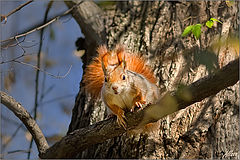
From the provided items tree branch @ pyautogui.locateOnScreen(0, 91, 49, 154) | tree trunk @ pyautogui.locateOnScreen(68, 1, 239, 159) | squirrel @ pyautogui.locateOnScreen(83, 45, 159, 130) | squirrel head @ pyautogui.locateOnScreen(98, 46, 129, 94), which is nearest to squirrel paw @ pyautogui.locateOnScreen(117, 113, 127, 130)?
squirrel @ pyautogui.locateOnScreen(83, 45, 159, 130)

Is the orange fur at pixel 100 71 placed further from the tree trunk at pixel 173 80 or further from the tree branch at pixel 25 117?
the tree branch at pixel 25 117

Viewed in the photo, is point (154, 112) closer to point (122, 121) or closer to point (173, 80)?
point (122, 121)

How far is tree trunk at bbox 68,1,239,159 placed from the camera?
1922 millimetres

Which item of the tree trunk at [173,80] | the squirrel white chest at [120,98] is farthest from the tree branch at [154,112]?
the tree trunk at [173,80]

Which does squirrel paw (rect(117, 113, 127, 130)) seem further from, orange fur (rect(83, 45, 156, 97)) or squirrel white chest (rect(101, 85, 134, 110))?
orange fur (rect(83, 45, 156, 97))

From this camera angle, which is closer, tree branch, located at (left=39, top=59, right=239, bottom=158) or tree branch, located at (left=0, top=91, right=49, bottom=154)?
tree branch, located at (left=39, top=59, right=239, bottom=158)

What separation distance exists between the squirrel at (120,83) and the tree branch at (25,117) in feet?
1.33

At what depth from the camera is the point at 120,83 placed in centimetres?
172

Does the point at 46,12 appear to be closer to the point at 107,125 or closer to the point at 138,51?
the point at 138,51

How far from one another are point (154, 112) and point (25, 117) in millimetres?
718

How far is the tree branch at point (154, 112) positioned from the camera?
1280mm

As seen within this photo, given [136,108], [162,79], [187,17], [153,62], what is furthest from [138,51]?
[136,108]

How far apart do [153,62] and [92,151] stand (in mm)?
674

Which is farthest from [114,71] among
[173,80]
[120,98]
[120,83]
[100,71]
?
[173,80]
